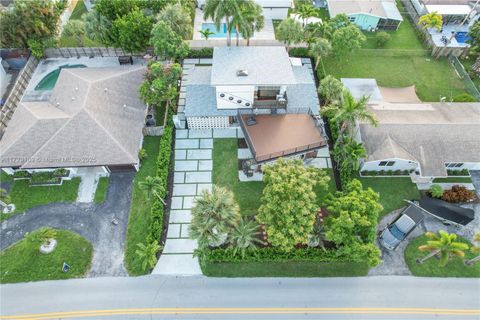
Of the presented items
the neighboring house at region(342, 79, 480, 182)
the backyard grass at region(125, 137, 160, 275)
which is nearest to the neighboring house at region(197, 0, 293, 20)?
the neighboring house at region(342, 79, 480, 182)

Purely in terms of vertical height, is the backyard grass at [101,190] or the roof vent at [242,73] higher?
the roof vent at [242,73]

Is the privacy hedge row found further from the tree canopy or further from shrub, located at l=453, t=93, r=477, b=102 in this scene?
shrub, located at l=453, t=93, r=477, b=102

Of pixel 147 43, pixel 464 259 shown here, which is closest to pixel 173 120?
pixel 147 43

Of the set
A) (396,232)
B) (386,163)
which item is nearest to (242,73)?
(386,163)

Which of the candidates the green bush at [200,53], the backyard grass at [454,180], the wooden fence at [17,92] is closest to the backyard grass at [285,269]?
the backyard grass at [454,180]

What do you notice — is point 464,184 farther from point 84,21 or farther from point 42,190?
point 84,21

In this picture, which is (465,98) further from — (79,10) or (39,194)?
(79,10)

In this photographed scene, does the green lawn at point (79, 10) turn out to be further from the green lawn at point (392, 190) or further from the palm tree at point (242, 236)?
the green lawn at point (392, 190)
